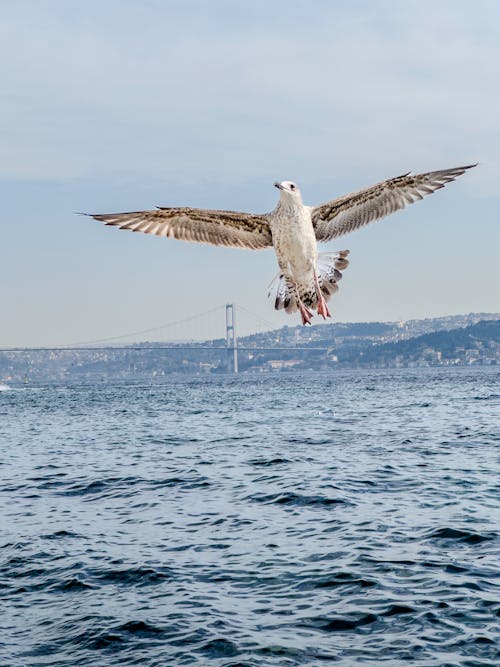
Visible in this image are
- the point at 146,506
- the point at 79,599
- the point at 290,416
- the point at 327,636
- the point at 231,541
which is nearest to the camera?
the point at 327,636

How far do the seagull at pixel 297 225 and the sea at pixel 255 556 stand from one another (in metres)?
2.89

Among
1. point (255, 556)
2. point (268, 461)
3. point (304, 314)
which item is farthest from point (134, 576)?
point (268, 461)

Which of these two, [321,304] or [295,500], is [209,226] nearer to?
[321,304]

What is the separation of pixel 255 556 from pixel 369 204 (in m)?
4.63

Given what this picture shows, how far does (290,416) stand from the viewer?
109ft

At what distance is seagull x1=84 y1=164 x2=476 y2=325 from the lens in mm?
6062

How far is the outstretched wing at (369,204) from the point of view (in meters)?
6.92

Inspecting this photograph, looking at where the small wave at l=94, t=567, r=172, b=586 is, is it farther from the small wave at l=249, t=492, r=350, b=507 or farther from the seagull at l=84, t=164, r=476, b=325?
the seagull at l=84, t=164, r=476, b=325

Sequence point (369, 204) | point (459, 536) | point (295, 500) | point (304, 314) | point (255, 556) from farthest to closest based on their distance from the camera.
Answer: point (295, 500)
point (459, 536)
point (255, 556)
point (369, 204)
point (304, 314)

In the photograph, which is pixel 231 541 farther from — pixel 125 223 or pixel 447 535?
pixel 125 223

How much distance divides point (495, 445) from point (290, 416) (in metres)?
13.7

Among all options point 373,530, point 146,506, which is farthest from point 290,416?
point 373,530

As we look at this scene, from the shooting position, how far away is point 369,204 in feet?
23.4

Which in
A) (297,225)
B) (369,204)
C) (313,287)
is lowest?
(313,287)
